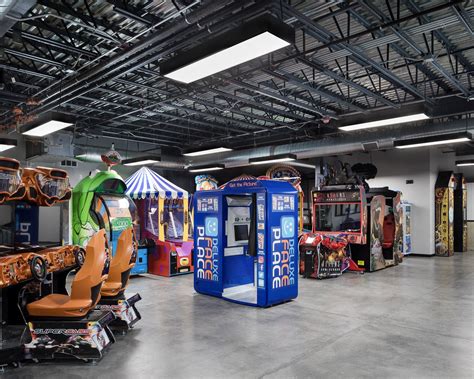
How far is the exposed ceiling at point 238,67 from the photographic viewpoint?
510 cm

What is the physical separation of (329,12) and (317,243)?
5.41 metres

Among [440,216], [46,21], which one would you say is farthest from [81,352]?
[440,216]

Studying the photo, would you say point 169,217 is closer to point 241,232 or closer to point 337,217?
point 241,232

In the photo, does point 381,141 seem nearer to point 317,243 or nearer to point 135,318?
point 317,243

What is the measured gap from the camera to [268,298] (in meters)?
6.43

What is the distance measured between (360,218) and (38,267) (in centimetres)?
798

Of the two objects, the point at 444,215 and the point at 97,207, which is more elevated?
the point at 97,207

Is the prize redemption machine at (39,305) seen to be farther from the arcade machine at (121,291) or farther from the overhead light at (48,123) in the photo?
the overhead light at (48,123)

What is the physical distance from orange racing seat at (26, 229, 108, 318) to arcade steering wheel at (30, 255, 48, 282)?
337 millimetres

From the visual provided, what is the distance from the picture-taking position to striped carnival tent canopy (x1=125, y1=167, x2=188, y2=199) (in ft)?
33.8

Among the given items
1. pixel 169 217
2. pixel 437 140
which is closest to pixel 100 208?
pixel 169 217

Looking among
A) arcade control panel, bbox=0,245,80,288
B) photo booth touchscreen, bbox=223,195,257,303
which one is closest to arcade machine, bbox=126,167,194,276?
photo booth touchscreen, bbox=223,195,257,303

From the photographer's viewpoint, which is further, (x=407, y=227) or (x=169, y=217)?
(x=407, y=227)

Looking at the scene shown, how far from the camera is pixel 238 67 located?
24.5ft
